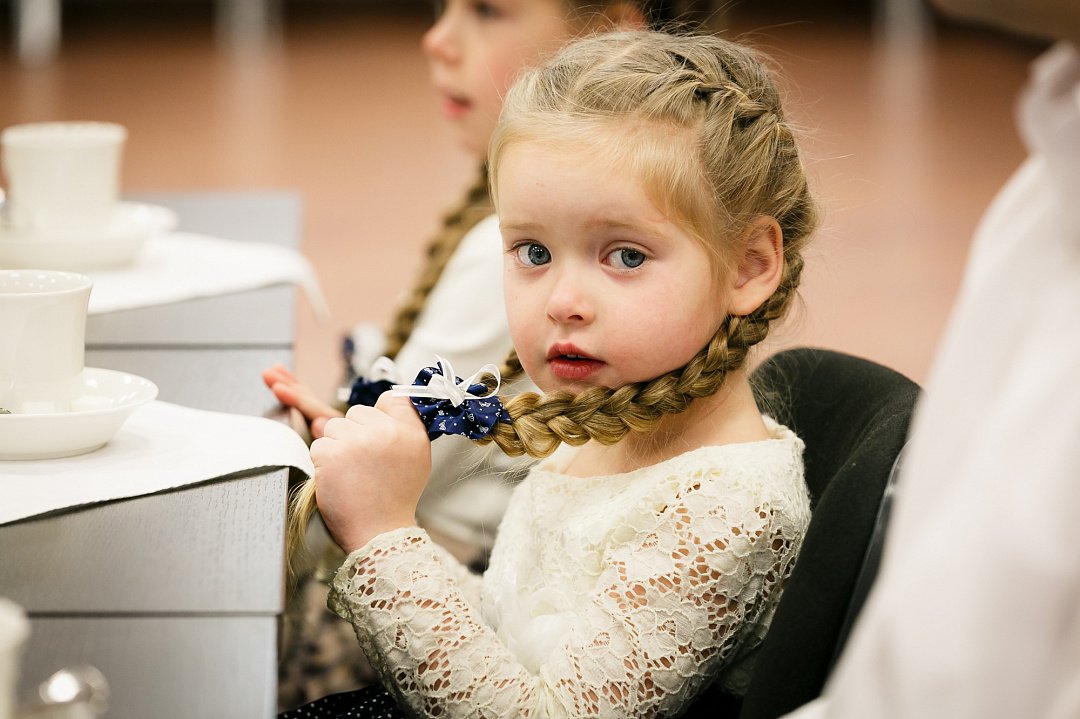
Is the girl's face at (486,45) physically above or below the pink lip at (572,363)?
above

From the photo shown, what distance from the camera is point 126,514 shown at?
82 centimetres

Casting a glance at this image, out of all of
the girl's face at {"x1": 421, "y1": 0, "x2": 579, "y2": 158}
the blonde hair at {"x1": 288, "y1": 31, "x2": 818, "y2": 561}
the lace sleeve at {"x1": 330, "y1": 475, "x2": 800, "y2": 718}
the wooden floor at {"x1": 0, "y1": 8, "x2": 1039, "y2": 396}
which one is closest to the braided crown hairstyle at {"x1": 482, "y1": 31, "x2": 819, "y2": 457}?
the blonde hair at {"x1": 288, "y1": 31, "x2": 818, "y2": 561}

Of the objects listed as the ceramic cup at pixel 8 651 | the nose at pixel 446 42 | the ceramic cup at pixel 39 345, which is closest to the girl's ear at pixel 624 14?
the nose at pixel 446 42

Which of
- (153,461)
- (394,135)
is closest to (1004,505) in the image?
(153,461)

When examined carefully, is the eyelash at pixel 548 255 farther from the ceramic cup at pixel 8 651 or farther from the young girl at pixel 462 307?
the ceramic cup at pixel 8 651

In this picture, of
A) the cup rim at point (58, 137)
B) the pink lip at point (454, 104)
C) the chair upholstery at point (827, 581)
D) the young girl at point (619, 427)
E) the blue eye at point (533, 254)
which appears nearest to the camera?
the chair upholstery at point (827, 581)

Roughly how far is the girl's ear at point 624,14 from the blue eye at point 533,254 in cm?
64

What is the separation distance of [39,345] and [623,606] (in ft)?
1.64

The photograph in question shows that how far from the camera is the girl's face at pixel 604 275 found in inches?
38.3

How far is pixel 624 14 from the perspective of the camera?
63.1 inches

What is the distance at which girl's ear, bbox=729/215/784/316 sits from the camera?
1.04 meters

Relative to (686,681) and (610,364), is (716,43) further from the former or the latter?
(686,681)

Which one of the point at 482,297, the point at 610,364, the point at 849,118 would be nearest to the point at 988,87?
the point at 849,118

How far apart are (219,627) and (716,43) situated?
2.30 ft
